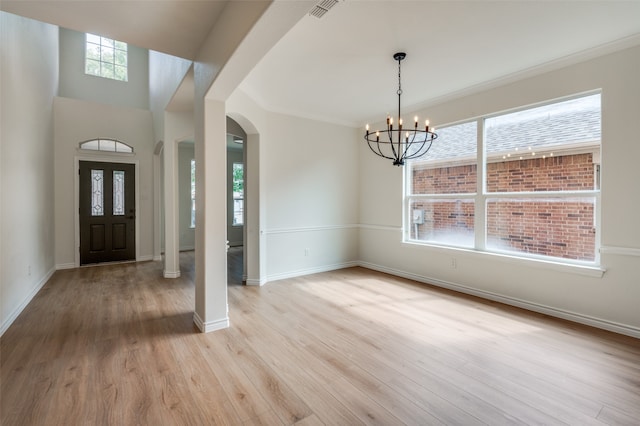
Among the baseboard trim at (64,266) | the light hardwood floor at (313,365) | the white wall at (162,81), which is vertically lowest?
the light hardwood floor at (313,365)

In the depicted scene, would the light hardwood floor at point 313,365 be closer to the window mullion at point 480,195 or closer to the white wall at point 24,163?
the white wall at point 24,163

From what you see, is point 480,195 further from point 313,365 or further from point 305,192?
point 313,365

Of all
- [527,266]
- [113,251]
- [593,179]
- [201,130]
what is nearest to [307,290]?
[201,130]

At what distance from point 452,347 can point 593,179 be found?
235cm

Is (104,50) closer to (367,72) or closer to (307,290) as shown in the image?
(367,72)

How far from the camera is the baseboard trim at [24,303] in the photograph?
293 cm

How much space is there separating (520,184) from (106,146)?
727 cm

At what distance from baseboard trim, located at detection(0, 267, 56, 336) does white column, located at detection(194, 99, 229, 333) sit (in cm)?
186

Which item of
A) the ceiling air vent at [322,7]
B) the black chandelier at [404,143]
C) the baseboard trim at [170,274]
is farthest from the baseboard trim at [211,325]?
the ceiling air vent at [322,7]

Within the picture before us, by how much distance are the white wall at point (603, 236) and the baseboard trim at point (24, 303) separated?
16.7 ft

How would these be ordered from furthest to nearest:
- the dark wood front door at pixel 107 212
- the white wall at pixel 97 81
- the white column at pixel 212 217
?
1. the white wall at pixel 97 81
2. the dark wood front door at pixel 107 212
3. the white column at pixel 212 217

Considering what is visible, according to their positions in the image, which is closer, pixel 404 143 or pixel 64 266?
pixel 404 143

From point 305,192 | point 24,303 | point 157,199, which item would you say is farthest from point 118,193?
point 305,192

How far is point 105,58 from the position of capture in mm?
6754
